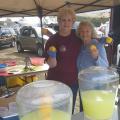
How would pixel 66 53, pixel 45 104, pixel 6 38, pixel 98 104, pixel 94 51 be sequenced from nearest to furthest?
1. pixel 45 104
2. pixel 98 104
3. pixel 94 51
4. pixel 66 53
5. pixel 6 38

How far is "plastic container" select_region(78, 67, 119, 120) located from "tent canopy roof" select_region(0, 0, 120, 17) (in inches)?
92.4

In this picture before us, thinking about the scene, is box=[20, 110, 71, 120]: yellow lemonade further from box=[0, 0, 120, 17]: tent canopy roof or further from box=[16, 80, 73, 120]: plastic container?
box=[0, 0, 120, 17]: tent canopy roof

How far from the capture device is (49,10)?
416 cm

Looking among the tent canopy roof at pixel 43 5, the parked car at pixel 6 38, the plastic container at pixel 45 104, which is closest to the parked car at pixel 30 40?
the parked car at pixel 6 38

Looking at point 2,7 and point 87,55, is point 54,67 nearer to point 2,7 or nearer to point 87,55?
point 87,55

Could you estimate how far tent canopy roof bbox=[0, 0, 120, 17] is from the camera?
12.1 feet

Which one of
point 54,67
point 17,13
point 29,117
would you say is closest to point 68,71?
point 54,67

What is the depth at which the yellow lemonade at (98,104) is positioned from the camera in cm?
132

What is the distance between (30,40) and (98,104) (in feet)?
43.7

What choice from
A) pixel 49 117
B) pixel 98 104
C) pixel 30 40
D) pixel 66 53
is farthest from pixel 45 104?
pixel 30 40

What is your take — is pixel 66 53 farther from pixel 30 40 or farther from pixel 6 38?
pixel 6 38

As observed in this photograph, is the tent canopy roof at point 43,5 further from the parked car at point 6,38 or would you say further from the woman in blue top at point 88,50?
the parked car at point 6,38

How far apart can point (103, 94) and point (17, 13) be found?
3137mm

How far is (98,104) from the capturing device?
132cm
